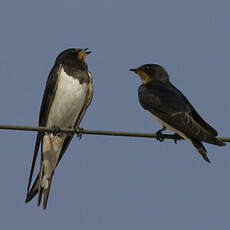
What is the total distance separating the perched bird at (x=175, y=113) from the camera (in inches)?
233

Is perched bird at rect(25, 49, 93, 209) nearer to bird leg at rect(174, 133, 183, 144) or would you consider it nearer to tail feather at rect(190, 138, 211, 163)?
bird leg at rect(174, 133, 183, 144)

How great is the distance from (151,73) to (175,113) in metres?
1.78

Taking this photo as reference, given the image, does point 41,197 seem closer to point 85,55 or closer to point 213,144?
point 85,55

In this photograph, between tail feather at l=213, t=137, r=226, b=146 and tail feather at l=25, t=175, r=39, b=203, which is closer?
tail feather at l=213, t=137, r=226, b=146

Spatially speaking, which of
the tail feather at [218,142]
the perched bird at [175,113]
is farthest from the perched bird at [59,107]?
the tail feather at [218,142]

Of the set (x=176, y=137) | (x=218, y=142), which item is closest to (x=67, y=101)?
(x=176, y=137)

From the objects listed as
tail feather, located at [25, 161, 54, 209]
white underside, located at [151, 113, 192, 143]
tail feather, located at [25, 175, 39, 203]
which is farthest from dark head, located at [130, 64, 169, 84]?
tail feather, located at [25, 175, 39, 203]

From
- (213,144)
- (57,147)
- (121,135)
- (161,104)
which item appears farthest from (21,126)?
(57,147)

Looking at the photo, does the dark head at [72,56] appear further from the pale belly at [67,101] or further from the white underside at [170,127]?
the white underside at [170,127]

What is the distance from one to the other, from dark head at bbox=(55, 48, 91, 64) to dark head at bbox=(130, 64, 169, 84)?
0.73 metres

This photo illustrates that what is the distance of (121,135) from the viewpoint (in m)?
5.03

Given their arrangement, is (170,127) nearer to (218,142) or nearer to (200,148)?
(200,148)

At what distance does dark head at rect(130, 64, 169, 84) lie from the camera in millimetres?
8094

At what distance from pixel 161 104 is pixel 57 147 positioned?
5.29 feet
